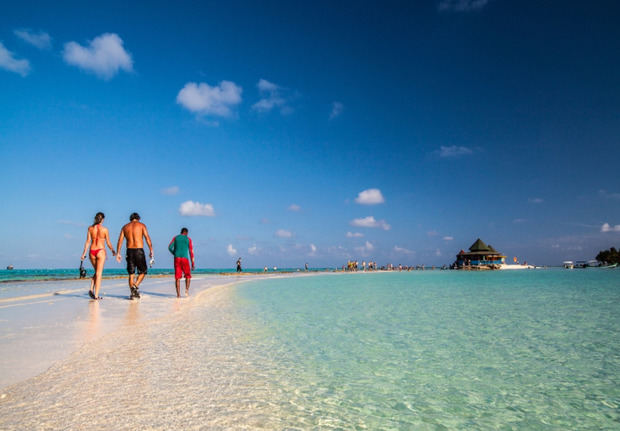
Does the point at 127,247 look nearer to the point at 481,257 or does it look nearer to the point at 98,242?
the point at 98,242

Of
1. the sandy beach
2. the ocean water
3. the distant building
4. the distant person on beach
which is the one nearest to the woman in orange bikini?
the distant person on beach

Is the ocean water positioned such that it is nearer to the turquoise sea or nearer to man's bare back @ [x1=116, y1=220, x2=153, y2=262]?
the turquoise sea

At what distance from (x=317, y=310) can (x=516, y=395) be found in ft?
22.4

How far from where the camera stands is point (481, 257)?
10219 centimetres

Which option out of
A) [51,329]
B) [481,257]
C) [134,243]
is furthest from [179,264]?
[481,257]

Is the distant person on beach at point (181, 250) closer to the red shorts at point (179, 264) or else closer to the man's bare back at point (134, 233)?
the red shorts at point (179, 264)

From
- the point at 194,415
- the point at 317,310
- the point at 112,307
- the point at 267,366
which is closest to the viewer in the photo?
the point at 194,415

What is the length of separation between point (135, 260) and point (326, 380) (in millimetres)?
8662

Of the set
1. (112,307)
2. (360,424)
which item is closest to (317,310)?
(112,307)

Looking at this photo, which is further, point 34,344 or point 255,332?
point 255,332

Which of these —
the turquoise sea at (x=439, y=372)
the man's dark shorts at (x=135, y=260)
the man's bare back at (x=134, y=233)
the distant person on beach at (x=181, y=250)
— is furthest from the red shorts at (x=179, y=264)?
the turquoise sea at (x=439, y=372)

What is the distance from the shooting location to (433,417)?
10.4 feet

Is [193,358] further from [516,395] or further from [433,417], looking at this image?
[516,395]

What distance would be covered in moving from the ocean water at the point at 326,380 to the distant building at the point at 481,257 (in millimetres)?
101100
